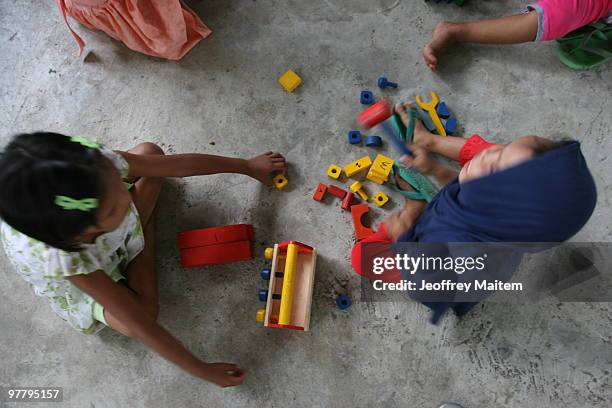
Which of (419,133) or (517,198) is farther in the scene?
(419,133)

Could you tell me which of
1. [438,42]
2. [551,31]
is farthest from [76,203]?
[551,31]

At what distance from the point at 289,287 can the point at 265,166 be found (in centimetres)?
34

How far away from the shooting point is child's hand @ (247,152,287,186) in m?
1.29

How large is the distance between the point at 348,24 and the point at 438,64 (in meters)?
0.29

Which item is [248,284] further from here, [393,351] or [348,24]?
[348,24]

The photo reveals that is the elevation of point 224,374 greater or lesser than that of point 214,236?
lesser

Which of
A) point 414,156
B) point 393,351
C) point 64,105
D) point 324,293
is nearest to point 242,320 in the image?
point 324,293

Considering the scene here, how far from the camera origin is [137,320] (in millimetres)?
1007

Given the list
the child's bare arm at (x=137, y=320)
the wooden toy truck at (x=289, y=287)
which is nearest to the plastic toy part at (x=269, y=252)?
the wooden toy truck at (x=289, y=287)

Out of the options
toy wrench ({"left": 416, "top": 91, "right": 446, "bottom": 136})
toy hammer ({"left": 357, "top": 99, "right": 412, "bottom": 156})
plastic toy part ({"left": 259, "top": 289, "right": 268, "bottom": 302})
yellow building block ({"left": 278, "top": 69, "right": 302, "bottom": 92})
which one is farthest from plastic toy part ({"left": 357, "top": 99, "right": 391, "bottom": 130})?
plastic toy part ({"left": 259, "top": 289, "right": 268, "bottom": 302})

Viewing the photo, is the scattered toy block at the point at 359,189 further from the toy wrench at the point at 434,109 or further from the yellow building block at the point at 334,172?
the toy wrench at the point at 434,109

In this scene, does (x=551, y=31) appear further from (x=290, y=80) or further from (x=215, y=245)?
(x=215, y=245)

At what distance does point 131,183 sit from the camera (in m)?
1.21

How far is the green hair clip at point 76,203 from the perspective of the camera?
0.78 meters
